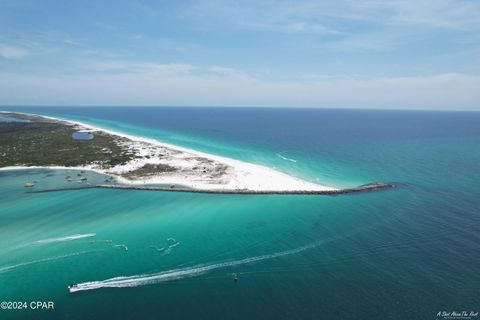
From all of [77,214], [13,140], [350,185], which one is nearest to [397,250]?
[350,185]

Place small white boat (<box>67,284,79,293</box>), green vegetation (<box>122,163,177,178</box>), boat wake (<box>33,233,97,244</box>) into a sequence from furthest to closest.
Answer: green vegetation (<box>122,163,177,178</box>) → boat wake (<box>33,233,97,244</box>) → small white boat (<box>67,284,79,293</box>)

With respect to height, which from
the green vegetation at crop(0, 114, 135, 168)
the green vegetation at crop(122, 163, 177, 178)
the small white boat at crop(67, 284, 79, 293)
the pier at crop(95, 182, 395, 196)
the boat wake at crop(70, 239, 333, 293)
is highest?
the green vegetation at crop(0, 114, 135, 168)

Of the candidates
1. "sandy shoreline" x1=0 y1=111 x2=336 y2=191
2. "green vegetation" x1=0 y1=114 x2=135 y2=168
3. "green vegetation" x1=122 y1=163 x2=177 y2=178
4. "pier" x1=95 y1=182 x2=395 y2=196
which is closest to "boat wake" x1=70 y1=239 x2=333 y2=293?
"pier" x1=95 y1=182 x2=395 y2=196

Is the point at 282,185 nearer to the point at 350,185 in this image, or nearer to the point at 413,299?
the point at 350,185

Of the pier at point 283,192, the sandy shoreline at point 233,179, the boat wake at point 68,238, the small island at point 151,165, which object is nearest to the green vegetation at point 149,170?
the small island at point 151,165

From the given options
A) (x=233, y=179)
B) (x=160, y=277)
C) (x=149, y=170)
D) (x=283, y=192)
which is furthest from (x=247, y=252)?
(x=149, y=170)

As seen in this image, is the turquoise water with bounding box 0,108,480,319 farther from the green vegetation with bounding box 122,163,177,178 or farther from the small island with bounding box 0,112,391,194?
the green vegetation with bounding box 122,163,177,178

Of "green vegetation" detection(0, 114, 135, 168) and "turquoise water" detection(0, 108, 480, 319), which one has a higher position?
"green vegetation" detection(0, 114, 135, 168)

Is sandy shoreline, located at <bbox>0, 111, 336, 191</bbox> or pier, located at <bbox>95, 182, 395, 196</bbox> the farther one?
sandy shoreline, located at <bbox>0, 111, 336, 191</bbox>
